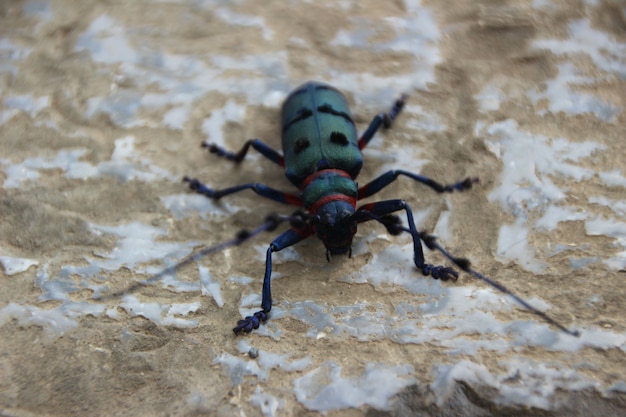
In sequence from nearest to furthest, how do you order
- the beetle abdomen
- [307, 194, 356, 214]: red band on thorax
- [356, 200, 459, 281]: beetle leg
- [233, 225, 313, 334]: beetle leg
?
[233, 225, 313, 334]: beetle leg
[356, 200, 459, 281]: beetle leg
[307, 194, 356, 214]: red band on thorax
the beetle abdomen

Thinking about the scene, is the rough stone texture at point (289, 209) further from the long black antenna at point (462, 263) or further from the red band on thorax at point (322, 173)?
the red band on thorax at point (322, 173)

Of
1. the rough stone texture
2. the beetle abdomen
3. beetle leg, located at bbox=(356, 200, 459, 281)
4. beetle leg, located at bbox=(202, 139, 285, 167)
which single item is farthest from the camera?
beetle leg, located at bbox=(202, 139, 285, 167)

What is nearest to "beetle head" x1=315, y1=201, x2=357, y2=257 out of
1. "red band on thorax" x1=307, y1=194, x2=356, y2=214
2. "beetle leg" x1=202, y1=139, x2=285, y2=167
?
"red band on thorax" x1=307, y1=194, x2=356, y2=214

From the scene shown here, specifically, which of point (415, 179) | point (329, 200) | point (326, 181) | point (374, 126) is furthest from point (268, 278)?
point (374, 126)

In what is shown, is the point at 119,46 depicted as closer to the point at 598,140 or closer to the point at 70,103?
the point at 70,103

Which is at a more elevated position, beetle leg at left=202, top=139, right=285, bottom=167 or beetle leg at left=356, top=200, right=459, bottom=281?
beetle leg at left=356, top=200, right=459, bottom=281

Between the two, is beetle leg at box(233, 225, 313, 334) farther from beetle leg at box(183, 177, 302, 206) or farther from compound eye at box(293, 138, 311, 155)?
compound eye at box(293, 138, 311, 155)

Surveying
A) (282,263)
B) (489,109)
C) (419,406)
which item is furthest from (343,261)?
(489,109)
